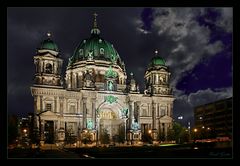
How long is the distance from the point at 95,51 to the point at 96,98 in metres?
6.60

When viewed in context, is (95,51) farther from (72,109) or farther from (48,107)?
(48,107)

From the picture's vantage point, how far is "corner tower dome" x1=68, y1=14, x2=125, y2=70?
39.4m

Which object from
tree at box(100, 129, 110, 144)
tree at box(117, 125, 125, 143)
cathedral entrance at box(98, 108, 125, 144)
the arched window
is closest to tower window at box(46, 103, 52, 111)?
the arched window

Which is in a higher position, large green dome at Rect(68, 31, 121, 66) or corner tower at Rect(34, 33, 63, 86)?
large green dome at Rect(68, 31, 121, 66)

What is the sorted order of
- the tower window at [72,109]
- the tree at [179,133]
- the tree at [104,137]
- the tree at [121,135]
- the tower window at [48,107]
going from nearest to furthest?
the tree at [179,133] < the tree at [104,137] < the tree at [121,135] < the tower window at [48,107] < the tower window at [72,109]

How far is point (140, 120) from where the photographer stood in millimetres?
34625

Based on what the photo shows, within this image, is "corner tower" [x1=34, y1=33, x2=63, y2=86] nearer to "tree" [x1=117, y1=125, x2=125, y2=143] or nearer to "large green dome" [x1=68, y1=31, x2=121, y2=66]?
"large green dome" [x1=68, y1=31, x2=121, y2=66]

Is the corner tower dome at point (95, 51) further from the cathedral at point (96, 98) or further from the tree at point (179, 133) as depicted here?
the tree at point (179, 133)

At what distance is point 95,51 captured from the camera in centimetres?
3950

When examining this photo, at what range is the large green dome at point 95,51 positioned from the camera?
39438 millimetres

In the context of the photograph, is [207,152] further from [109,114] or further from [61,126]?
[109,114]

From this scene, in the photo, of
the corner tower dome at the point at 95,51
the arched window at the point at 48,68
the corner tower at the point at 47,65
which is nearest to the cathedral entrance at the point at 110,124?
the corner tower at the point at 47,65
